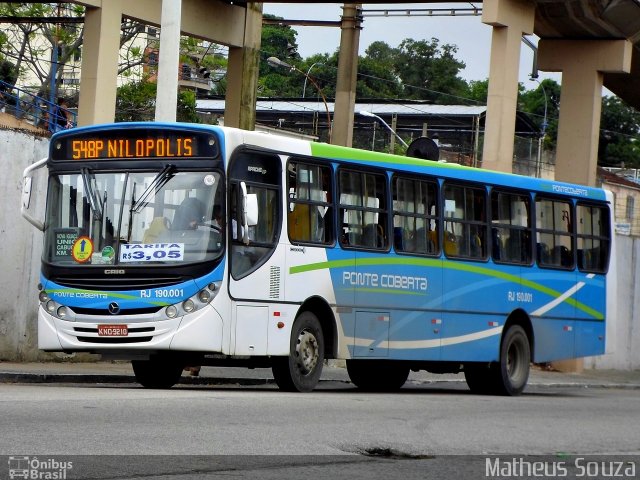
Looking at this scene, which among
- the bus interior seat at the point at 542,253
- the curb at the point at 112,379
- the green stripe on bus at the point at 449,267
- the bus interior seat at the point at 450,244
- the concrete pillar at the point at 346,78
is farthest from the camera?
the concrete pillar at the point at 346,78

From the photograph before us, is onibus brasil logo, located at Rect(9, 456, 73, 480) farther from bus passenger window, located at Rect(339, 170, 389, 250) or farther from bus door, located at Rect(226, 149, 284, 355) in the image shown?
bus passenger window, located at Rect(339, 170, 389, 250)

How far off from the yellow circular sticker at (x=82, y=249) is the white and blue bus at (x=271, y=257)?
2 cm

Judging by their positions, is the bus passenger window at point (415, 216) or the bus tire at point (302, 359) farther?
the bus passenger window at point (415, 216)

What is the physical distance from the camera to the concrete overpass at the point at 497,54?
23219 mm

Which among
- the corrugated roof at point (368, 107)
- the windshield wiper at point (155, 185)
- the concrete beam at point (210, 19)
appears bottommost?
the windshield wiper at point (155, 185)

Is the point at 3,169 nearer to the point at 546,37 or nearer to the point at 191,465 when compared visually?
the point at 191,465

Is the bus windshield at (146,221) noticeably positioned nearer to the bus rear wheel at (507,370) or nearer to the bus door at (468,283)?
the bus door at (468,283)

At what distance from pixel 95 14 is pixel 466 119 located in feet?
166

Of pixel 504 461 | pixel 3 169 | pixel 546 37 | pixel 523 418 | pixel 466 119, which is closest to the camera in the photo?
pixel 504 461

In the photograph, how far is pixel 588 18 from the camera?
2852 centimetres

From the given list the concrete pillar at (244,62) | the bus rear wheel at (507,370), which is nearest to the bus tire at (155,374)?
the bus rear wheel at (507,370)

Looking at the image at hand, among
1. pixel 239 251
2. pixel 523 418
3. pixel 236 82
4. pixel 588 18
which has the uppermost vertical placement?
pixel 588 18

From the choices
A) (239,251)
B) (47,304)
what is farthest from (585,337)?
(47,304)

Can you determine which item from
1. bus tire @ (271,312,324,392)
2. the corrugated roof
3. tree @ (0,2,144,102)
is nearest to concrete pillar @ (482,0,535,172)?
bus tire @ (271,312,324,392)
